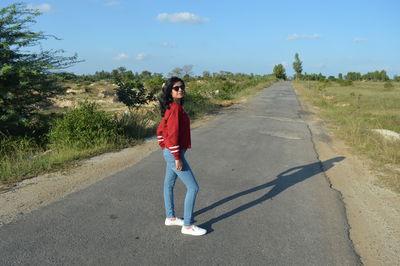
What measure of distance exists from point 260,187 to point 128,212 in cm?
222

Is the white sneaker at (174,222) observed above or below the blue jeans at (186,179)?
below

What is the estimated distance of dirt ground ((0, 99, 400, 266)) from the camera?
3527 mm

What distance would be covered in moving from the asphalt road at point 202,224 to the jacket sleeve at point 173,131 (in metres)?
0.97

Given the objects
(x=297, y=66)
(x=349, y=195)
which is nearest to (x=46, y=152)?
(x=349, y=195)

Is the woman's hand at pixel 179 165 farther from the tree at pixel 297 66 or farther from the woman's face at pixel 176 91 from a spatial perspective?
the tree at pixel 297 66

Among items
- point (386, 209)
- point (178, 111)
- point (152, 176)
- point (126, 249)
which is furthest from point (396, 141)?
point (126, 249)

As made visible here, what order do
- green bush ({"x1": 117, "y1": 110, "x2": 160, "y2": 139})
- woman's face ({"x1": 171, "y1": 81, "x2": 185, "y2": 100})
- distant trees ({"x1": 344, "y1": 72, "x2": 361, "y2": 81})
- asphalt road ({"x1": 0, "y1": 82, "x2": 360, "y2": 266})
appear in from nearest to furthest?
1. asphalt road ({"x1": 0, "y1": 82, "x2": 360, "y2": 266})
2. woman's face ({"x1": 171, "y1": 81, "x2": 185, "y2": 100})
3. green bush ({"x1": 117, "y1": 110, "x2": 160, "y2": 139})
4. distant trees ({"x1": 344, "y1": 72, "x2": 361, "y2": 81})

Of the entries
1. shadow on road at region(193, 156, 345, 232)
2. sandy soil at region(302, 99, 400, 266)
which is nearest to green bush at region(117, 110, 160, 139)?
shadow on road at region(193, 156, 345, 232)

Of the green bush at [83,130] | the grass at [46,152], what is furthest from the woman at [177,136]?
the green bush at [83,130]

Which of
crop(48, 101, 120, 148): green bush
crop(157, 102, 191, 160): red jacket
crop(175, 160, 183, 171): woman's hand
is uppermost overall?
crop(157, 102, 191, 160): red jacket

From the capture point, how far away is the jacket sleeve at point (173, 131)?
3.19 metres

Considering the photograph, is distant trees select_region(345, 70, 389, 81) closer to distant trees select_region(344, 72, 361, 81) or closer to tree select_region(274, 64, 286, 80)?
distant trees select_region(344, 72, 361, 81)

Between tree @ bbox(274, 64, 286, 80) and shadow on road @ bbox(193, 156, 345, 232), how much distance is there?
120 metres

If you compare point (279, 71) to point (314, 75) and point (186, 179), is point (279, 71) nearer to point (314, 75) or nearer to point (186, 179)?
point (314, 75)
